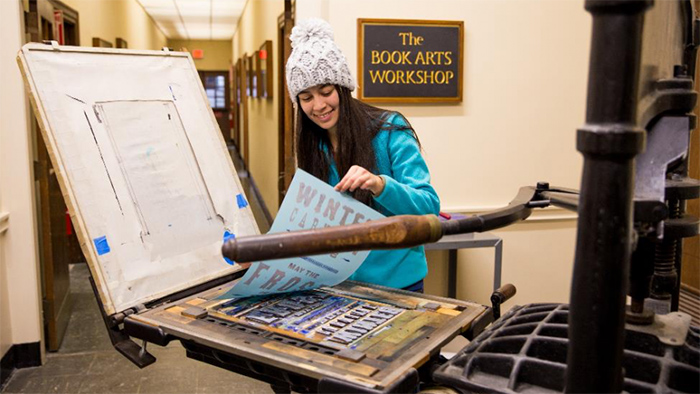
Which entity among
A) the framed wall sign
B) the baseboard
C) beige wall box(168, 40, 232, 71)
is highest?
beige wall box(168, 40, 232, 71)

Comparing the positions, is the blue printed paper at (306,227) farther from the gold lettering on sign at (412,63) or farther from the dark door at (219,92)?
the dark door at (219,92)

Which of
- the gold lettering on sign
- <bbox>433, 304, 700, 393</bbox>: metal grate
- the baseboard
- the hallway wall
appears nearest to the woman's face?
<bbox>433, 304, 700, 393</bbox>: metal grate

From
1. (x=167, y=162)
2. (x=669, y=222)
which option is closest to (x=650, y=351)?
(x=669, y=222)

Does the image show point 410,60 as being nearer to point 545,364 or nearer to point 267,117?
point 545,364

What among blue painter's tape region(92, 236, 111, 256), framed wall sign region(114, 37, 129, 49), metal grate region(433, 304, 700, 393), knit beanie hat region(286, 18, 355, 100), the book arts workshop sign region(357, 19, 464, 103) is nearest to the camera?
metal grate region(433, 304, 700, 393)

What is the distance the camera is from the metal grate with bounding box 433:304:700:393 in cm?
67

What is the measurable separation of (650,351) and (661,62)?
1.11 ft

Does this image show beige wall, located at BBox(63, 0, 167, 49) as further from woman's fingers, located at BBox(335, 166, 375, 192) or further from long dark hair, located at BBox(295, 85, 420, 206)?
woman's fingers, located at BBox(335, 166, 375, 192)

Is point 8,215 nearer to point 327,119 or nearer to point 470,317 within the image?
point 327,119

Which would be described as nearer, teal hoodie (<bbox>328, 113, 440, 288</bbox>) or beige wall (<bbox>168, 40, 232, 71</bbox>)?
teal hoodie (<bbox>328, 113, 440, 288</bbox>)

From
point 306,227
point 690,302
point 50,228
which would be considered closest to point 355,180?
point 306,227

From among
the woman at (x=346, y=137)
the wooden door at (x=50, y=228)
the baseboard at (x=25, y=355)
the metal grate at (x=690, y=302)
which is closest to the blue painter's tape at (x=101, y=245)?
the woman at (x=346, y=137)

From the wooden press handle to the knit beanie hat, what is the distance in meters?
0.90

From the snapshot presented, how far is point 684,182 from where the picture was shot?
0.72 m
